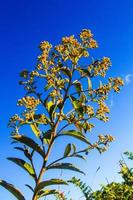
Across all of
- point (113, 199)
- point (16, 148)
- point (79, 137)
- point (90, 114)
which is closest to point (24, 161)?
point (16, 148)

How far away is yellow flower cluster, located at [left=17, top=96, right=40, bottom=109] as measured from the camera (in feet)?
26.1

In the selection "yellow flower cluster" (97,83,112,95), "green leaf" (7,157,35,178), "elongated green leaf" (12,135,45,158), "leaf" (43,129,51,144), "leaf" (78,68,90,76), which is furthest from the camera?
"leaf" (78,68,90,76)

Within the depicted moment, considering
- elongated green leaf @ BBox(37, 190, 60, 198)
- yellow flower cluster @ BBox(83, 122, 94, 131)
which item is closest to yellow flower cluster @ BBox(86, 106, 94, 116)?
yellow flower cluster @ BBox(83, 122, 94, 131)

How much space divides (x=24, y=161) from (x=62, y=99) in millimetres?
1946

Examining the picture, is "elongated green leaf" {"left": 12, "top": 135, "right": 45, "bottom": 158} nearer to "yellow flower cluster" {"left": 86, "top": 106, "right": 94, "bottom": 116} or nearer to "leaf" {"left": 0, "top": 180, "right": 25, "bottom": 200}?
"leaf" {"left": 0, "top": 180, "right": 25, "bottom": 200}

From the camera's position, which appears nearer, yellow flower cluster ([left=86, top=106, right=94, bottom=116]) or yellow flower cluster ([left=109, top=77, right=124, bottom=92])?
yellow flower cluster ([left=86, top=106, right=94, bottom=116])

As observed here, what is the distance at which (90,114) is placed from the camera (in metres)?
8.27

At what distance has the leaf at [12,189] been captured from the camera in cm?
729

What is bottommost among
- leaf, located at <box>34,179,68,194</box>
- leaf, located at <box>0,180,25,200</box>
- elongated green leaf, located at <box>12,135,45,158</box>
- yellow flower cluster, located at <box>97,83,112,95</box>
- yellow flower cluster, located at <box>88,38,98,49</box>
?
leaf, located at <box>34,179,68,194</box>

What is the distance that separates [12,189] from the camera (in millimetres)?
7340

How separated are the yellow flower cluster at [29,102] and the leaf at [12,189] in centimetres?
195

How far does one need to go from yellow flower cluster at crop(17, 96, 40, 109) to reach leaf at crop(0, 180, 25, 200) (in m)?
1.95

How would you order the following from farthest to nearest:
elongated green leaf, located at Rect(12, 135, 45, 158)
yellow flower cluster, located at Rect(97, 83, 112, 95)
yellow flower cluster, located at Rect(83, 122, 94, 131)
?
yellow flower cluster, located at Rect(97, 83, 112, 95) → yellow flower cluster, located at Rect(83, 122, 94, 131) → elongated green leaf, located at Rect(12, 135, 45, 158)

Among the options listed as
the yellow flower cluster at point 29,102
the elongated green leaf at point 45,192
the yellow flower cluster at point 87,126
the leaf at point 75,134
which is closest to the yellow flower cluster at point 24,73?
the yellow flower cluster at point 29,102
